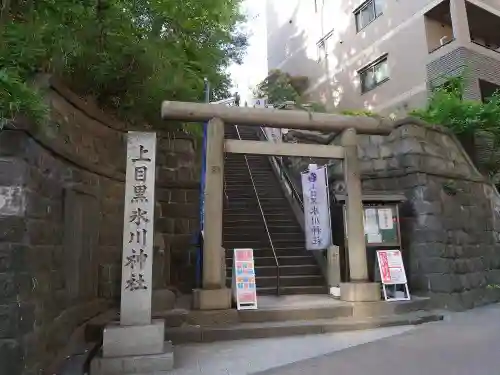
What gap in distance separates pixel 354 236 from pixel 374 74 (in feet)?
42.9

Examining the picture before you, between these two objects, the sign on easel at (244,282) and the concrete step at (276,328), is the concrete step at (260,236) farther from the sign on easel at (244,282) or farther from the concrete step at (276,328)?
the concrete step at (276,328)

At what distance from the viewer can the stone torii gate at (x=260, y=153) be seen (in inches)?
257

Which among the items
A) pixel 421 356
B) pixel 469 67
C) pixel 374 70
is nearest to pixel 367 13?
pixel 374 70

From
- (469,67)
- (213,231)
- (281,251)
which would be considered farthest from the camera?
(469,67)

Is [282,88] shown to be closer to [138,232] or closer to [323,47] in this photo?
[323,47]

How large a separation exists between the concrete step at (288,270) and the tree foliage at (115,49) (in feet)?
12.9

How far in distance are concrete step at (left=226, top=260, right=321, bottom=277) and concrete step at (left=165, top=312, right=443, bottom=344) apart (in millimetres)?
2062

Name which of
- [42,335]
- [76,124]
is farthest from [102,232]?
[42,335]

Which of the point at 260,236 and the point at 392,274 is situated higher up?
the point at 260,236

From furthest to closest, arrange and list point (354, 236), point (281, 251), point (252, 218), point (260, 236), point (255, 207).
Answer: point (255, 207) → point (252, 218) → point (260, 236) → point (281, 251) → point (354, 236)

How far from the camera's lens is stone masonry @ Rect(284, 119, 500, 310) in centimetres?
815

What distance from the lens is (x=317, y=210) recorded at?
827 centimetres

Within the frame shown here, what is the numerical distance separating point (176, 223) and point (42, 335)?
4.43 meters

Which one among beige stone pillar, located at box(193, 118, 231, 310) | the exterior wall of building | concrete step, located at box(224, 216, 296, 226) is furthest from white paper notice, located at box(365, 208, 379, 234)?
the exterior wall of building
